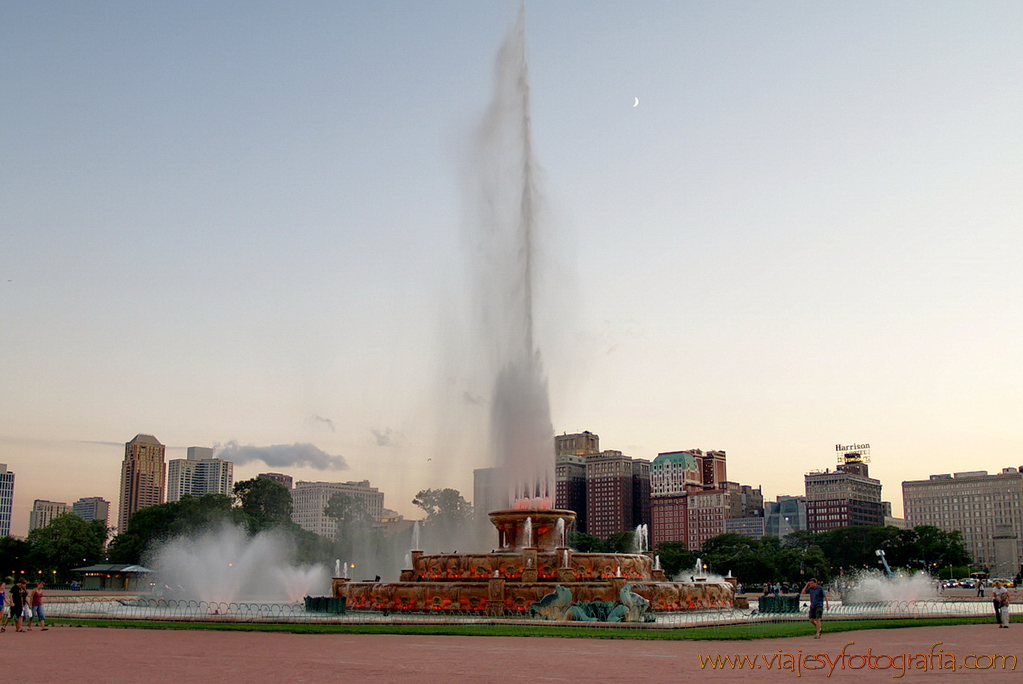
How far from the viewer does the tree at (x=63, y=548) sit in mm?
116250

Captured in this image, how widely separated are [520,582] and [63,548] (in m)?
94.7

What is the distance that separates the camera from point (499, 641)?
28.2m

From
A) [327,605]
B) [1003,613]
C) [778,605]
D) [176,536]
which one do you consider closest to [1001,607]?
[1003,613]

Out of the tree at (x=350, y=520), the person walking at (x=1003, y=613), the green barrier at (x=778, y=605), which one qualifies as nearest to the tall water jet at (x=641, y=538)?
the green barrier at (x=778, y=605)

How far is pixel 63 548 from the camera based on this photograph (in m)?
116

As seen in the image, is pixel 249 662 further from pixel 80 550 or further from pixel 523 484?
pixel 80 550

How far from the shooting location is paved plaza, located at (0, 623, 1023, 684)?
18.8 meters

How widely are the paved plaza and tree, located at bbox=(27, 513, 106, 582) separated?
308 feet

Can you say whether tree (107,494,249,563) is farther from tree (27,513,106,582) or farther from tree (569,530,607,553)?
tree (569,530,607,553)

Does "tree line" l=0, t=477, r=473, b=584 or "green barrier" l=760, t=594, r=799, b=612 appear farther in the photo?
"tree line" l=0, t=477, r=473, b=584

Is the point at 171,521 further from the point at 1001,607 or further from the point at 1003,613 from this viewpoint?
the point at 1001,607

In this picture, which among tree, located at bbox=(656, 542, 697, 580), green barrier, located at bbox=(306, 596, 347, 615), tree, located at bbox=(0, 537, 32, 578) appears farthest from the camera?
tree, located at bbox=(656, 542, 697, 580)

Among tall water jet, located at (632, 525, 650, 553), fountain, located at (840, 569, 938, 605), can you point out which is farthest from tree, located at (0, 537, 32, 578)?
fountain, located at (840, 569, 938, 605)

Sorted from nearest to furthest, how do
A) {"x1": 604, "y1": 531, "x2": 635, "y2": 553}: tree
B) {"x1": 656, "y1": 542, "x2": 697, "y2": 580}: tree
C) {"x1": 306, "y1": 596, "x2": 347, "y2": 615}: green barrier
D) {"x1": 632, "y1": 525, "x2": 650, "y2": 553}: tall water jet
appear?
{"x1": 306, "y1": 596, "x2": 347, "y2": 615}: green barrier < {"x1": 632, "y1": 525, "x2": 650, "y2": 553}: tall water jet < {"x1": 656, "y1": 542, "x2": 697, "y2": 580}: tree < {"x1": 604, "y1": 531, "x2": 635, "y2": 553}: tree
